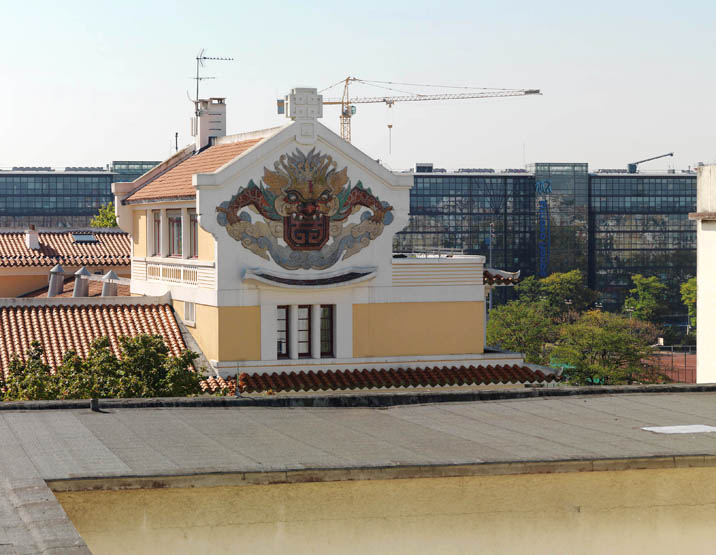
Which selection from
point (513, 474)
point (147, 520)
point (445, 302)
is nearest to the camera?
point (147, 520)

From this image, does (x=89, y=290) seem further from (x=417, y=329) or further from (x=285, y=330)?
(x=417, y=329)

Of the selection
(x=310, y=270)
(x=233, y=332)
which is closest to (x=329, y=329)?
(x=310, y=270)

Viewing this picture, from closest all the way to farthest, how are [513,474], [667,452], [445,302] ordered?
1. [513,474]
2. [667,452]
3. [445,302]

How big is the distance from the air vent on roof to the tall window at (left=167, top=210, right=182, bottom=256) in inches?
1019

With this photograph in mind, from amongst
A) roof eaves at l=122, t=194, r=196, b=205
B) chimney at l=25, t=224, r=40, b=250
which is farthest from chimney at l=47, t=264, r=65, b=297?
chimney at l=25, t=224, r=40, b=250

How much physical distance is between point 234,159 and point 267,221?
99.2 inches

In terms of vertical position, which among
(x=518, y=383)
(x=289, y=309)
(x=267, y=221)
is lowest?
(x=518, y=383)

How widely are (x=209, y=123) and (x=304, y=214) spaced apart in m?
10.8

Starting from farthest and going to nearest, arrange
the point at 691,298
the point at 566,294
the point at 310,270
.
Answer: the point at 566,294 < the point at 691,298 < the point at 310,270

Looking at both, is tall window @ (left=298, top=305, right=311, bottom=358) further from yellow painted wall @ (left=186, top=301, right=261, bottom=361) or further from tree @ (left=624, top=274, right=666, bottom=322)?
tree @ (left=624, top=274, right=666, bottom=322)

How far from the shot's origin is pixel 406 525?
54.9 feet

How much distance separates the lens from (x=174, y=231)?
Answer: 49.9 m

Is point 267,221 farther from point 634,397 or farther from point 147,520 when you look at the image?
Answer: point 147,520

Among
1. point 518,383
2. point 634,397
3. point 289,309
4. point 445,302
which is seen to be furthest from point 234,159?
point 634,397
